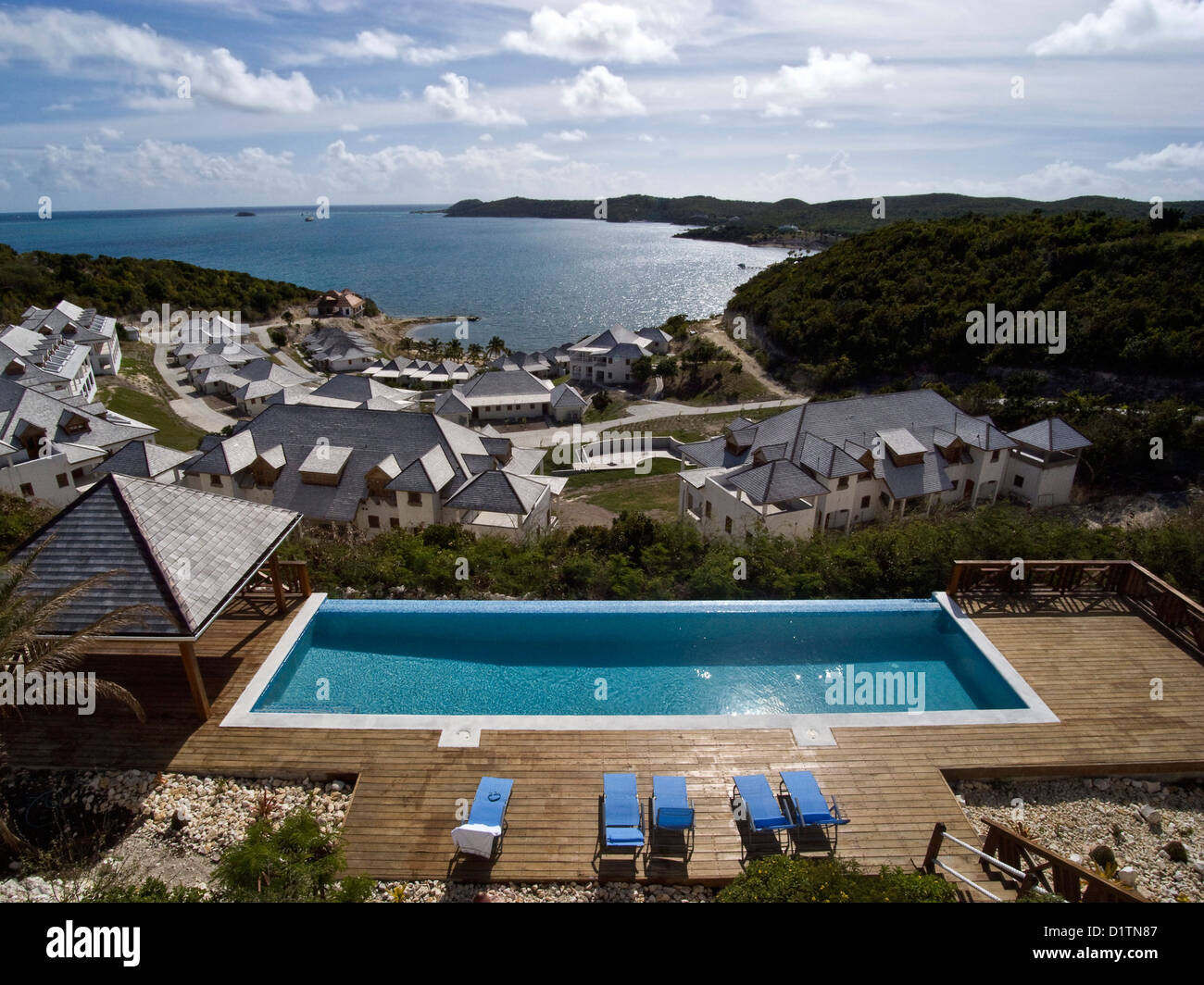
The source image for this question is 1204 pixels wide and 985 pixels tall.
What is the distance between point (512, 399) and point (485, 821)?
50.4 metres

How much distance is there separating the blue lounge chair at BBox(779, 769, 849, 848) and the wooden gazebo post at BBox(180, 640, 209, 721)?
30.9 feet

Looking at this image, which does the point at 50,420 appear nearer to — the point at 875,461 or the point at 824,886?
the point at 875,461

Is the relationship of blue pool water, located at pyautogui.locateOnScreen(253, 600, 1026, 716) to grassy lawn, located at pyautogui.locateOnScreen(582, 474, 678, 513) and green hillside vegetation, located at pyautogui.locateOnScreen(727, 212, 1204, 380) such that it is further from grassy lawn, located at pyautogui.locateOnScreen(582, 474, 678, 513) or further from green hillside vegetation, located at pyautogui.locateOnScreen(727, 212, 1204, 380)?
green hillside vegetation, located at pyautogui.locateOnScreen(727, 212, 1204, 380)

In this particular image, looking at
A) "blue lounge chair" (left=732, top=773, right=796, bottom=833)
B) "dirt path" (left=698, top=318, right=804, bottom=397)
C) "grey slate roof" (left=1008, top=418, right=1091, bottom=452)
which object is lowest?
"blue lounge chair" (left=732, top=773, right=796, bottom=833)

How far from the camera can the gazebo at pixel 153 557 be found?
10.8 metres

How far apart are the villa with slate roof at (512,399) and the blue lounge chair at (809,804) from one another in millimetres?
48827

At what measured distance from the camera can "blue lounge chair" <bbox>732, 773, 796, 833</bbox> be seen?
9.52 metres

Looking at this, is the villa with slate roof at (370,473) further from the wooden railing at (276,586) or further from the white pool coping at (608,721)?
the white pool coping at (608,721)

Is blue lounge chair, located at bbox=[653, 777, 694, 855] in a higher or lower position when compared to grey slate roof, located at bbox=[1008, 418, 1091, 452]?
lower

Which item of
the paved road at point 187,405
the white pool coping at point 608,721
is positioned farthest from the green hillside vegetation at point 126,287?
the white pool coping at point 608,721

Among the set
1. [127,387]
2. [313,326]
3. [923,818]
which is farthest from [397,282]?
[923,818]

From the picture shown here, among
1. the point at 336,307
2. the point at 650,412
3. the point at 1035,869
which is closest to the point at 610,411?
the point at 650,412

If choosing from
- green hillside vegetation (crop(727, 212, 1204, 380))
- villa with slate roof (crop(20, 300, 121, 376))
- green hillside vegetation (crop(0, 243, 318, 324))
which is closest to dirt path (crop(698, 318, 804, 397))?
green hillside vegetation (crop(727, 212, 1204, 380))

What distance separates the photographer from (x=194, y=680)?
11398 millimetres
